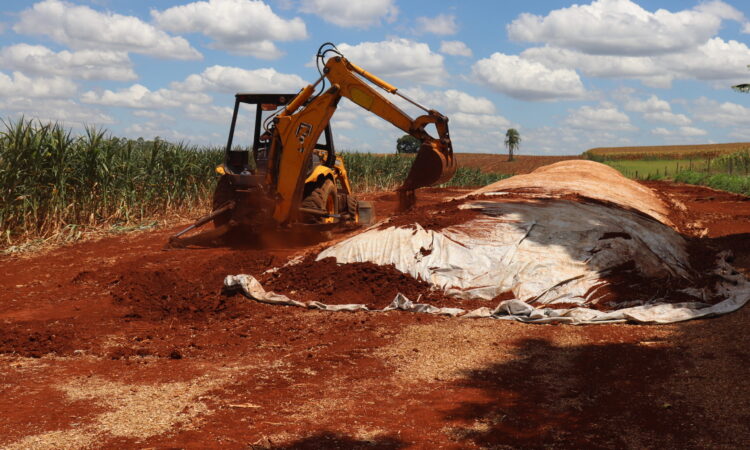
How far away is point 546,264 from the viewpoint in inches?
293

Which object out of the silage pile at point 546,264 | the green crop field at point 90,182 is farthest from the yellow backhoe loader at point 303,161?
the green crop field at point 90,182

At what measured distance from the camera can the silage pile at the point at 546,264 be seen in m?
6.76

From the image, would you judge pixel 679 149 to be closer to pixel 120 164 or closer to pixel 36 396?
pixel 120 164

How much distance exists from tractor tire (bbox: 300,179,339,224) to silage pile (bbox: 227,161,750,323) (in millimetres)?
1511

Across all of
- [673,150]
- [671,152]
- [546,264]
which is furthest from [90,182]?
[673,150]

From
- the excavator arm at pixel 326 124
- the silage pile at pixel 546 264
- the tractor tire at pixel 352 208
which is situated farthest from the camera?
the tractor tire at pixel 352 208

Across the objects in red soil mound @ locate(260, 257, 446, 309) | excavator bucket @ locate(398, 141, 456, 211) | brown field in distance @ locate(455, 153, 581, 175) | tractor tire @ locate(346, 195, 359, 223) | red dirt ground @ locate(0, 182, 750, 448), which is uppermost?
brown field in distance @ locate(455, 153, 581, 175)

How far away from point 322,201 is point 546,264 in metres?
3.78

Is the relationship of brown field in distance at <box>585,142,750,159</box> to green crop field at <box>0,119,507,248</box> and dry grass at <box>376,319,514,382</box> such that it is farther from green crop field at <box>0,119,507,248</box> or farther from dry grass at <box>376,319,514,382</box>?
dry grass at <box>376,319,514,382</box>

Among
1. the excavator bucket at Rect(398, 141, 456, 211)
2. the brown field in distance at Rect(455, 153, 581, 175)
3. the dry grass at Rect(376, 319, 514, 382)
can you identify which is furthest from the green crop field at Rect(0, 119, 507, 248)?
the brown field in distance at Rect(455, 153, 581, 175)

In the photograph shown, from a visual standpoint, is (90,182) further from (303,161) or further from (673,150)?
(673,150)

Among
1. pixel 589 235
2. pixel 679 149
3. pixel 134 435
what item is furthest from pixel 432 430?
pixel 679 149

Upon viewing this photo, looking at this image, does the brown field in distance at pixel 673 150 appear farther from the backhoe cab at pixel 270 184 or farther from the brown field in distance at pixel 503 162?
the backhoe cab at pixel 270 184

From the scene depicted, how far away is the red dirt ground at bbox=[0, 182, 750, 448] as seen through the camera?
12.8 ft
